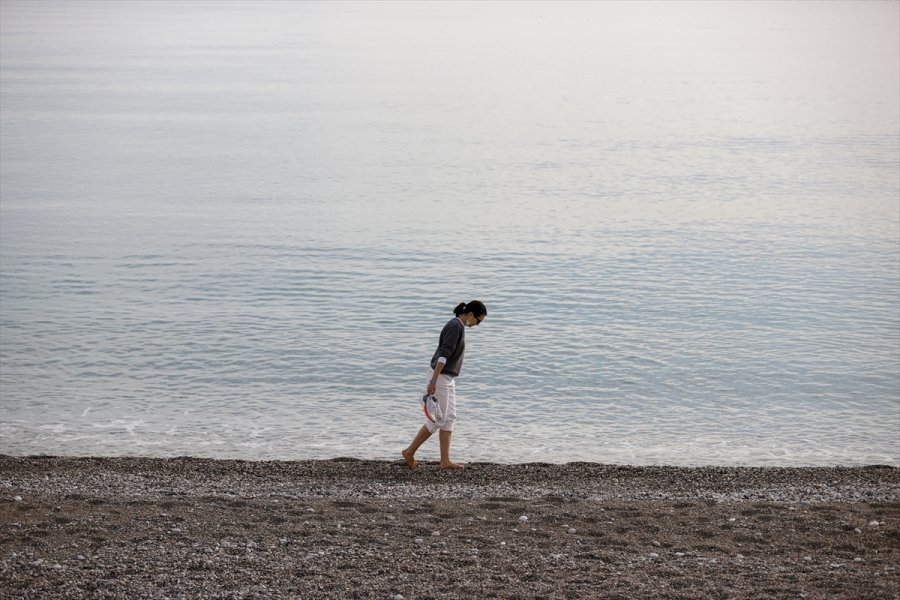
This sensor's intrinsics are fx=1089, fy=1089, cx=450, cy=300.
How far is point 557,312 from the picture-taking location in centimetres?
2655

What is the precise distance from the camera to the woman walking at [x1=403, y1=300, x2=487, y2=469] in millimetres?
12406

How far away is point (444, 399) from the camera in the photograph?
1283cm

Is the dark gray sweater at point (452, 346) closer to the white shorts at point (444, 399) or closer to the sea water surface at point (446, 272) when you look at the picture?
the white shorts at point (444, 399)

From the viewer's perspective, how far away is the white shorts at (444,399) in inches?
501

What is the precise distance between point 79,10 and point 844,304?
192462mm

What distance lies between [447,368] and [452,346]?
1.09 ft

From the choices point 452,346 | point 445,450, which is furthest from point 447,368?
point 445,450

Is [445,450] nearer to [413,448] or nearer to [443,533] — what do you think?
[413,448]

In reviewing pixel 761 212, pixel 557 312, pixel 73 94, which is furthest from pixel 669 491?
pixel 73 94

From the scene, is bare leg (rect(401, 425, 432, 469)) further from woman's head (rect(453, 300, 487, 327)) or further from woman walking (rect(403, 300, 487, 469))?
woman's head (rect(453, 300, 487, 327))

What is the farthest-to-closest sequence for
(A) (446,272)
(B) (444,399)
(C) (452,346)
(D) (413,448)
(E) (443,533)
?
(A) (446,272), (D) (413,448), (B) (444,399), (C) (452,346), (E) (443,533)

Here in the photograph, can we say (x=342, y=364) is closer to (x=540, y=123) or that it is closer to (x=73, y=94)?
(x=540, y=123)

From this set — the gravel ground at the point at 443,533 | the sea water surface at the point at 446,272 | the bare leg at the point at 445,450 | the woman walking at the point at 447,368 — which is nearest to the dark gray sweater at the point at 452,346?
the woman walking at the point at 447,368

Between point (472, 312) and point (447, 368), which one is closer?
point (472, 312)
